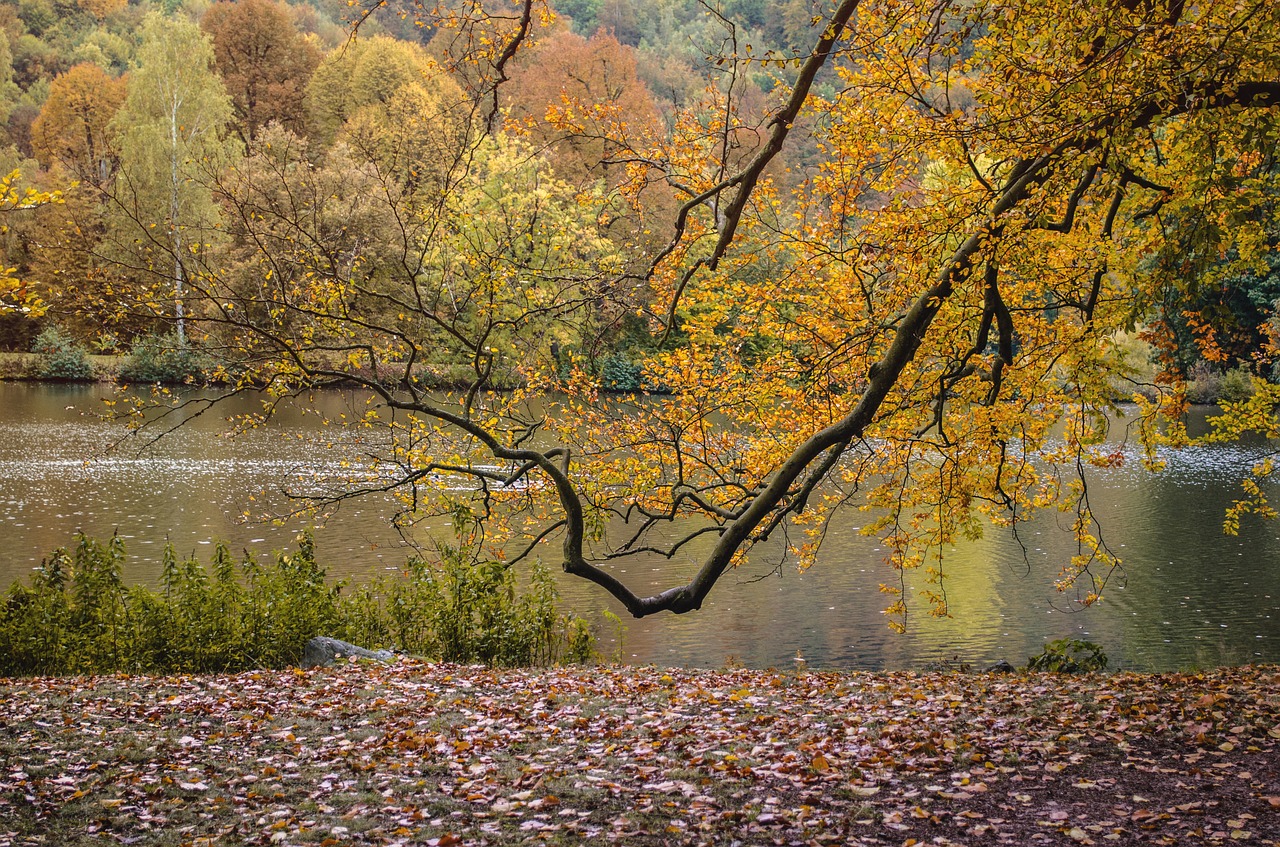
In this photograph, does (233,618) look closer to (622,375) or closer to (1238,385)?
(622,375)

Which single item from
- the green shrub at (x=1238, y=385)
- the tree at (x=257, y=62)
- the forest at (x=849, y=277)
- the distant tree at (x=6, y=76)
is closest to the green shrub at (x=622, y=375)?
the green shrub at (x=1238, y=385)

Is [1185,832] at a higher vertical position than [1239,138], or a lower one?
lower

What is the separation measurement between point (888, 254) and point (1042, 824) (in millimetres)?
4092

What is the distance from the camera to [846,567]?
15555 millimetres

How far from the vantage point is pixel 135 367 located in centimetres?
3750

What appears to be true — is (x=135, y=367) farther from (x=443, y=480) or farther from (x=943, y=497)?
(x=943, y=497)

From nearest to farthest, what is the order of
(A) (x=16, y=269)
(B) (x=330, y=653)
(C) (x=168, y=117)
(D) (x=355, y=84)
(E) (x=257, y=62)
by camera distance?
(A) (x=16, y=269), (B) (x=330, y=653), (C) (x=168, y=117), (D) (x=355, y=84), (E) (x=257, y=62)

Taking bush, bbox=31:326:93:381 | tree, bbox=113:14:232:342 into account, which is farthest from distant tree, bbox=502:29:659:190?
bush, bbox=31:326:93:381

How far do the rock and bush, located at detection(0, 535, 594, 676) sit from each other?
32cm

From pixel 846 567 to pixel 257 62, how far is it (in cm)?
4507

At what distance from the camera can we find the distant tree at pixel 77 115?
47062 mm

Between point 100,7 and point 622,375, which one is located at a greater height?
point 100,7

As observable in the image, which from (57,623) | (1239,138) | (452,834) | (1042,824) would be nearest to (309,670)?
(57,623)

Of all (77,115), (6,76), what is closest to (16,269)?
(77,115)
